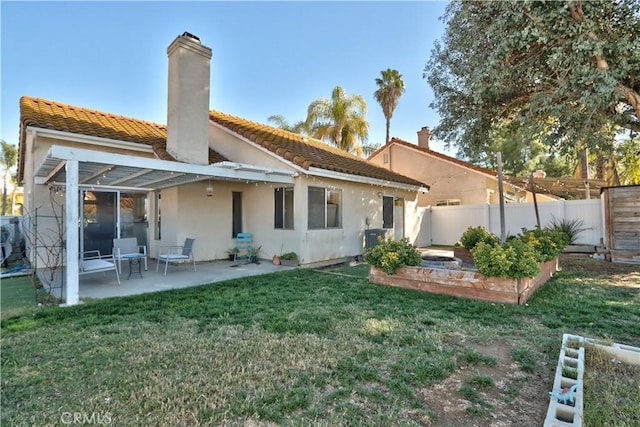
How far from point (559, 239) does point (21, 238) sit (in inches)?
760

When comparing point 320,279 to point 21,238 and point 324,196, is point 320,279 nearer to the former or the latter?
point 324,196

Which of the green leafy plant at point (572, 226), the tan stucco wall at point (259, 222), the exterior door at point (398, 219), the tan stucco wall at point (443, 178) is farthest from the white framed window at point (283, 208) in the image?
the tan stucco wall at point (443, 178)

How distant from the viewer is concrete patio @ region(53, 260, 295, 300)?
22.6 feet

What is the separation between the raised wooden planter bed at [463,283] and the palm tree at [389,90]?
2164 cm

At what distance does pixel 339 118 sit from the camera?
2395cm

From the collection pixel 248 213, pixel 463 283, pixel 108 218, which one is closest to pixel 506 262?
pixel 463 283

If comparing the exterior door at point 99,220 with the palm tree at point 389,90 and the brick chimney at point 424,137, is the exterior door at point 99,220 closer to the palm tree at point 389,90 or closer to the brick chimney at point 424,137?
the brick chimney at point 424,137

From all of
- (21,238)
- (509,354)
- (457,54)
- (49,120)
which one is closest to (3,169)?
(21,238)

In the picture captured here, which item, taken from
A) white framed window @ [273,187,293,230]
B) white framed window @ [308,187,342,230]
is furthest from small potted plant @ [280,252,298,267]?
white framed window @ [308,187,342,230]

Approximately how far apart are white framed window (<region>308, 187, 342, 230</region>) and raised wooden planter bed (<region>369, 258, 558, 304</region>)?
3.46 meters

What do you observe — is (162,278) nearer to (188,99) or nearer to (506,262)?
(188,99)

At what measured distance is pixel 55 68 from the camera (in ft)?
41.3

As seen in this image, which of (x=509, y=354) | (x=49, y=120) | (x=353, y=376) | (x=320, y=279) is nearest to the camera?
(x=353, y=376)

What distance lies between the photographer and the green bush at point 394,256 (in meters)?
6.97
